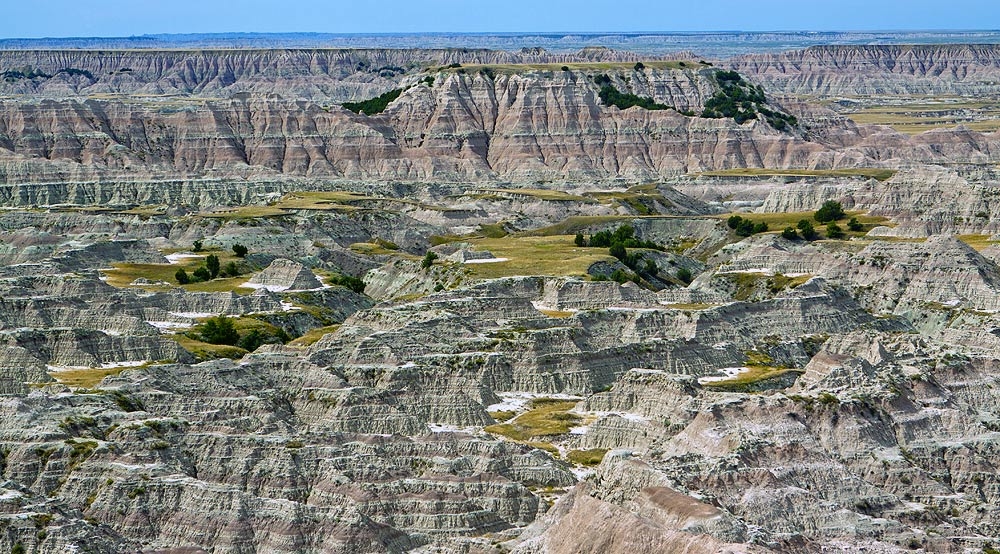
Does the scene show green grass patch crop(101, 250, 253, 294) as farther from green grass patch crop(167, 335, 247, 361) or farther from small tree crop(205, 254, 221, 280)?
green grass patch crop(167, 335, 247, 361)

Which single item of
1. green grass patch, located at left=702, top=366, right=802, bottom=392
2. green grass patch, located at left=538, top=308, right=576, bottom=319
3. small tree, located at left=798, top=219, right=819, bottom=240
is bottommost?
green grass patch, located at left=702, top=366, right=802, bottom=392

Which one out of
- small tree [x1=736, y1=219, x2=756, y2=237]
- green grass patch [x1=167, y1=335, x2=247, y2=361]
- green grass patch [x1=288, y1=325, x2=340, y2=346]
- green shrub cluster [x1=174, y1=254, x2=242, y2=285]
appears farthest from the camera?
small tree [x1=736, y1=219, x2=756, y2=237]

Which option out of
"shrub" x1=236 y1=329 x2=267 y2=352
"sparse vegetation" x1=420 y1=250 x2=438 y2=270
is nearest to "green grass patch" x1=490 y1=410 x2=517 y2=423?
"shrub" x1=236 y1=329 x2=267 y2=352

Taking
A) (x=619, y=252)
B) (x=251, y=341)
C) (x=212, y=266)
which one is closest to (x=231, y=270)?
(x=212, y=266)

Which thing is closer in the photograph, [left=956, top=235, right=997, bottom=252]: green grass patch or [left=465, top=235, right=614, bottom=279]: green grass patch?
[left=465, top=235, right=614, bottom=279]: green grass patch

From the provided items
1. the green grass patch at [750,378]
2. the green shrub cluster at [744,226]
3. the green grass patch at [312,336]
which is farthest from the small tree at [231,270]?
the green grass patch at [750,378]

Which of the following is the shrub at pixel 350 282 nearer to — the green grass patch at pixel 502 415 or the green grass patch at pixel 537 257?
the green grass patch at pixel 537 257
